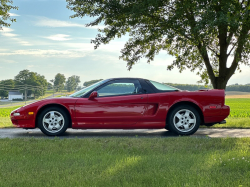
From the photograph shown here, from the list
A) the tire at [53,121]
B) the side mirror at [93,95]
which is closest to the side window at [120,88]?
the side mirror at [93,95]

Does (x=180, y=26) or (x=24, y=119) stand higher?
(x=180, y=26)

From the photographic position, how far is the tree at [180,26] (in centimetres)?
1113

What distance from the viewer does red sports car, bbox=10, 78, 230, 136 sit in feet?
25.0

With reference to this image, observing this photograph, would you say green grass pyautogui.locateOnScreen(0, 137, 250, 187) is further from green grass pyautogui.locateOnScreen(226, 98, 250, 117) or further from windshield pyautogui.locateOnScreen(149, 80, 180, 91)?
green grass pyautogui.locateOnScreen(226, 98, 250, 117)

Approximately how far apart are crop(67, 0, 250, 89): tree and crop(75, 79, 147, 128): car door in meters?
4.77

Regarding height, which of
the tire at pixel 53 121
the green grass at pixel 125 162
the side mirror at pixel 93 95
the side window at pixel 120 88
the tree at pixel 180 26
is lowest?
the green grass at pixel 125 162

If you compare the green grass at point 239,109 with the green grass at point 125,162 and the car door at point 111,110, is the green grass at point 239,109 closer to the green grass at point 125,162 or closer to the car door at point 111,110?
the car door at point 111,110

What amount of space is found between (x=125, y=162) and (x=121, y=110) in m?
2.94

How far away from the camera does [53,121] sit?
7703 millimetres

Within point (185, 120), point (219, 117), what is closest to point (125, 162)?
point (185, 120)

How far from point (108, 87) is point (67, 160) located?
310 cm

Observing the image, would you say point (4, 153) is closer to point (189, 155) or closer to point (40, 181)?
point (40, 181)

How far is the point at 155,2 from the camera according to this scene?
11.5 meters

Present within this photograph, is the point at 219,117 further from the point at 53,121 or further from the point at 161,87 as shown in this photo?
the point at 53,121
